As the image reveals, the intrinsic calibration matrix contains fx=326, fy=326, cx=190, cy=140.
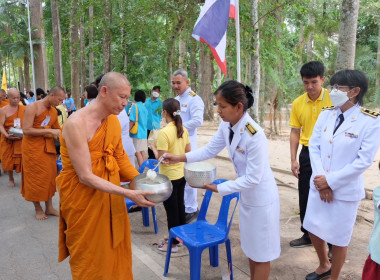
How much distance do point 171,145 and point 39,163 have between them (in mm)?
2072

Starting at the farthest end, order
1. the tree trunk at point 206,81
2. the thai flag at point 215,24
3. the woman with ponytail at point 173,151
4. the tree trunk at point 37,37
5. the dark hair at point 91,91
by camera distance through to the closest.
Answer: the tree trunk at point 206,81 < the tree trunk at point 37,37 < the dark hair at point 91,91 < the thai flag at point 215,24 < the woman with ponytail at point 173,151

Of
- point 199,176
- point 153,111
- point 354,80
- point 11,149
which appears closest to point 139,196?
point 199,176

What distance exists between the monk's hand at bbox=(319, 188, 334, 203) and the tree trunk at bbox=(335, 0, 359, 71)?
9.27ft

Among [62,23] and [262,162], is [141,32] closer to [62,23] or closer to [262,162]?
[262,162]

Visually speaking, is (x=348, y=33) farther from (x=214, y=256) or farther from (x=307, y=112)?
(x=214, y=256)

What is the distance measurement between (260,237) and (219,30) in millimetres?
2691

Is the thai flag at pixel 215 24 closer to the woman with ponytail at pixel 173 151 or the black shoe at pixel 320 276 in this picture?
the woman with ponytail at pixel 173 151

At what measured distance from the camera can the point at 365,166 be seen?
2496mm

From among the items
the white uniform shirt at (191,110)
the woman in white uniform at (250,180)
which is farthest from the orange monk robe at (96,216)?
the white uniform shirt at (191,110)

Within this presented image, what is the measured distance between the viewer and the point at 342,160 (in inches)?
104

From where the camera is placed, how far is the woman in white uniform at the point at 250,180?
2303mm

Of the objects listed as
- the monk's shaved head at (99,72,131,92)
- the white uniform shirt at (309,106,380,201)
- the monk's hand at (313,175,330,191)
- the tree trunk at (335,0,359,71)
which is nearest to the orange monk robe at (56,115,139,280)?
the monk's shaved head at (99,72,131,92)

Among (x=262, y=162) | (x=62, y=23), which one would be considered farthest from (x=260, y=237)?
(x=62, y=23)

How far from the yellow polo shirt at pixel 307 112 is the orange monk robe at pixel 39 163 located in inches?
127
